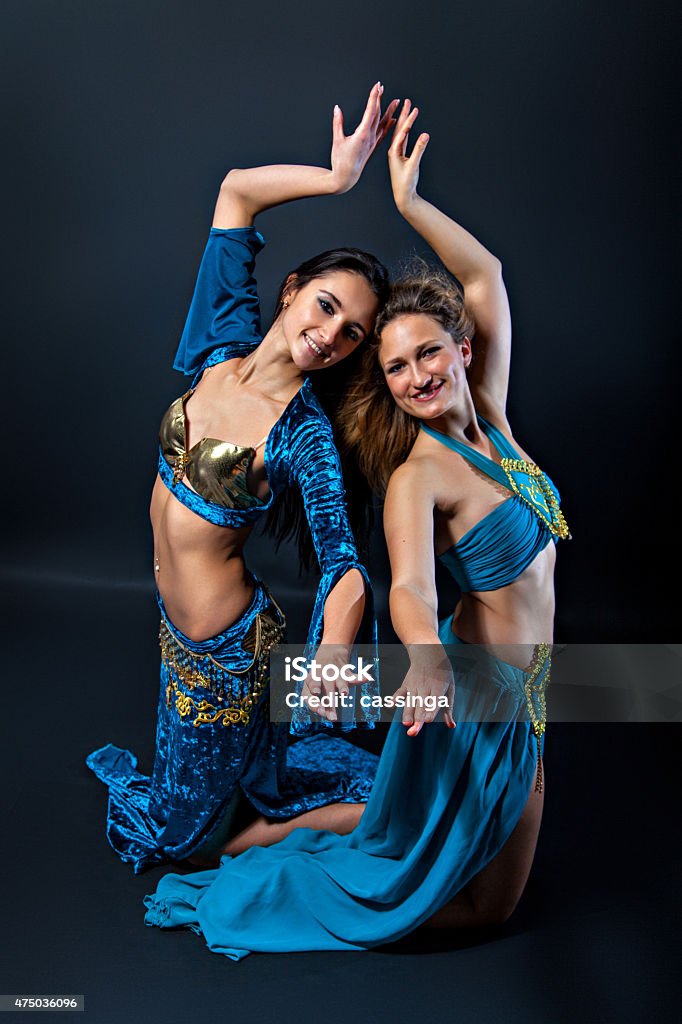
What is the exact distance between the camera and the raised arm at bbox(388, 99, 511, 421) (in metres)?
2.87

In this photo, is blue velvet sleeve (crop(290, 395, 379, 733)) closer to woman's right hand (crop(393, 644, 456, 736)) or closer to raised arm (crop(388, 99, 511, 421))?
woman's right hand (crop(393, 644, 456, 736))

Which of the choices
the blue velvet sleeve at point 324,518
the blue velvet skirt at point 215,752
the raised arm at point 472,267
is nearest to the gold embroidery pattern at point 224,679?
the blue velvet skirt at point 215,752

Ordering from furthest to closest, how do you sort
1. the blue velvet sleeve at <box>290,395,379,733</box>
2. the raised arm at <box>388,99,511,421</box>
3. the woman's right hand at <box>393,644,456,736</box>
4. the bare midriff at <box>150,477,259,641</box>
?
the bare midriff at <box>150,477,259,641</box> → the raised arm at <box>388,99,511,421</box> → the blue velvet sleeve at <box>290,395,379,733</box> → the woman's right hand at <box>393,644,456,736</box>

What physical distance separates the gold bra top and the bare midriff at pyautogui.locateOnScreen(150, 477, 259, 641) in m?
0.08

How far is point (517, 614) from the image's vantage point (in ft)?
9.54

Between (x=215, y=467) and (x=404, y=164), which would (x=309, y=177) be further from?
(x=215, y=467)

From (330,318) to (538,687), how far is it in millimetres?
1056

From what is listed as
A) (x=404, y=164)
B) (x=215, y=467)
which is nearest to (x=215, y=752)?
(x=215, y=467)

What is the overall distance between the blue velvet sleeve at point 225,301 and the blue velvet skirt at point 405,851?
96 cm

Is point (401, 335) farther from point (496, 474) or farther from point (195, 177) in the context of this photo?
point (195, 177)

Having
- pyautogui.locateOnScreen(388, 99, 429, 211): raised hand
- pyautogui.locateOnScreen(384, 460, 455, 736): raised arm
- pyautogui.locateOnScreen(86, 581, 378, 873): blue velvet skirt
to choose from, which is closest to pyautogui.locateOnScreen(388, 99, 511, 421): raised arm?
pyautogui.locateOnScreen(388, 99, 429, 211): raised hand

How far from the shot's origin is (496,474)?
288 centimetres

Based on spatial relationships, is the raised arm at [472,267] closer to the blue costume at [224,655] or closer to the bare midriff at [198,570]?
the blue costume at [224,655]

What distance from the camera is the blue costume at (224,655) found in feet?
9.83
